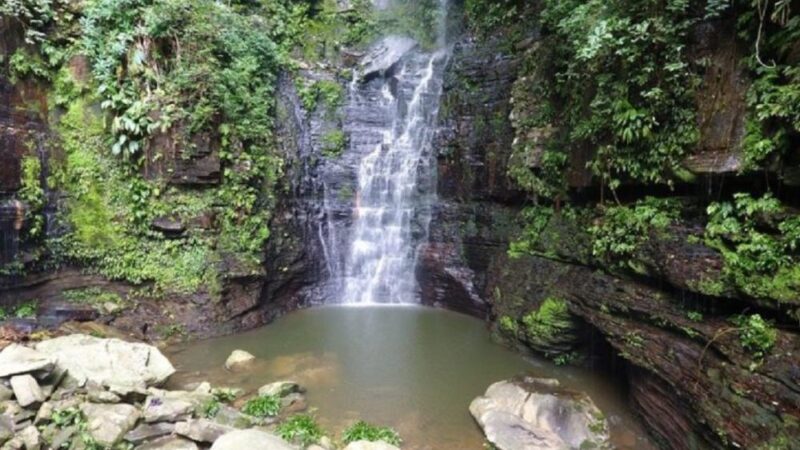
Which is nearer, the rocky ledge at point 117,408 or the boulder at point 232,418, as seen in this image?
the rocky ledge at point 117,408

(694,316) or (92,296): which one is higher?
(694,316)

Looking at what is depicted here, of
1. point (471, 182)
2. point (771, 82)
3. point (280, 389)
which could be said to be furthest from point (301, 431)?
point (471, 182)

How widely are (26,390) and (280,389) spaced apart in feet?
10.5

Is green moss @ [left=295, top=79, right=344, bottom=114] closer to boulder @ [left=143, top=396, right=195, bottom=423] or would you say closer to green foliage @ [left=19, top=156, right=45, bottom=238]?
green foliage @ [left=19, top=156, right=45, bottom=238]

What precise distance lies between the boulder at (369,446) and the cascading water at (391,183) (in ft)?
22.8

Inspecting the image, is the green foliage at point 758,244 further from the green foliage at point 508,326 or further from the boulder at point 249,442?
the boulder at point 249,442

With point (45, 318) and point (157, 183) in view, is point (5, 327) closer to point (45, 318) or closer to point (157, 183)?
point (45, 318)

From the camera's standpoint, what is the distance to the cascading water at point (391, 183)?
13086mm

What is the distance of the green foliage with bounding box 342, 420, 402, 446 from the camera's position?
621 centimetres

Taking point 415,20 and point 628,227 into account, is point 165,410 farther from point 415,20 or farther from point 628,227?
point 415,20

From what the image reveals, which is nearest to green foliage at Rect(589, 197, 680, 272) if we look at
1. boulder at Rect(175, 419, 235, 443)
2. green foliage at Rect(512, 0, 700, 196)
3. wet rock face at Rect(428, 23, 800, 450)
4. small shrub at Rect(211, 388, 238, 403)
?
wet rock face at Rect(428, 23, 800, 450)

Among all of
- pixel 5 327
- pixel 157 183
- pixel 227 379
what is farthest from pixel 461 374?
pixel 5 327

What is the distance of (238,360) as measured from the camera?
8.48m

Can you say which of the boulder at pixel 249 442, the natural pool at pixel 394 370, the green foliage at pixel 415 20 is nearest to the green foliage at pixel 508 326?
the natural pool at pixel 394 370
